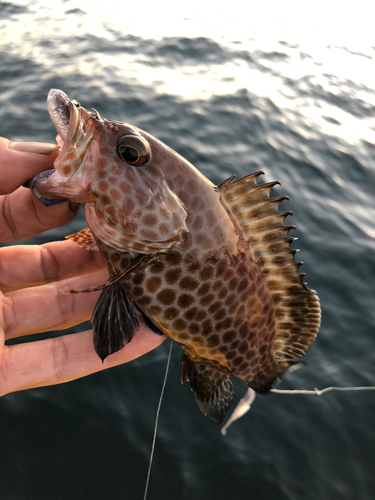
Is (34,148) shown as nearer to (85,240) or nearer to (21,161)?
(21,161)

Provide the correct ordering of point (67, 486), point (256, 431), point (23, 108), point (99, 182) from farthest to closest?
point (23, 108), point (256, 431), point (67, 486), point (99, 182)

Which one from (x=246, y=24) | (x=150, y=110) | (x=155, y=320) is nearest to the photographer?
(x=155, y=320)

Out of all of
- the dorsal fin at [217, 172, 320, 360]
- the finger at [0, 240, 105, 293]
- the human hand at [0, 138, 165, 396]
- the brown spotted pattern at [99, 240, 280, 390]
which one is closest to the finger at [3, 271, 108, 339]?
the human hand at [0, 138, 165, 396]

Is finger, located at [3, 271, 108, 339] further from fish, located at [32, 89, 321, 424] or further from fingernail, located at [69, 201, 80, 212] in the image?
fish, located at [32, 89, 321, 424]

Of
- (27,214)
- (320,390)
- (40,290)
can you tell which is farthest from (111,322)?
(320,390)

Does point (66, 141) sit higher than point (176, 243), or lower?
higher

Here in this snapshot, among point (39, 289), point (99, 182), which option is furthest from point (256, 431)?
point (99, 182)

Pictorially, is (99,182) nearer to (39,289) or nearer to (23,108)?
(39,289)
